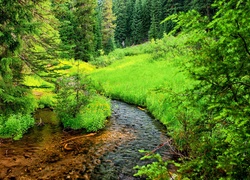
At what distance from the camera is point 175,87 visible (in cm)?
1565

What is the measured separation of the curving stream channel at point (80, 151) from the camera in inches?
295

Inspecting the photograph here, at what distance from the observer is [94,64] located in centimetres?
3988

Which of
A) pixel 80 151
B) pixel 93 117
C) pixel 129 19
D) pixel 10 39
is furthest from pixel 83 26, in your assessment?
pixel 129 19

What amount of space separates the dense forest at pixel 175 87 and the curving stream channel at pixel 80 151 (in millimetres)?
692

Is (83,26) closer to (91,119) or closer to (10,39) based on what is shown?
(91,119)

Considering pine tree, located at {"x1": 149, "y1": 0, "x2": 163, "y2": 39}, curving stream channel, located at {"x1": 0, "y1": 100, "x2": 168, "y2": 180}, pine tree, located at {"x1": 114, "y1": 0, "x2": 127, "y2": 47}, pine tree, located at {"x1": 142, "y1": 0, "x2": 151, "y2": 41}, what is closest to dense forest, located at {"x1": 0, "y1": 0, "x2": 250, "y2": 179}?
curving stream channel, located at {"x1": 0, "y1": 100, "x2": 168, "y2": 180}

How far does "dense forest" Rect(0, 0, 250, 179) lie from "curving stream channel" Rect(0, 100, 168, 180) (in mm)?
692

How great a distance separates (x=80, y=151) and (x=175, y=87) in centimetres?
872

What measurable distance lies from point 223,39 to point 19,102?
33.4 feet

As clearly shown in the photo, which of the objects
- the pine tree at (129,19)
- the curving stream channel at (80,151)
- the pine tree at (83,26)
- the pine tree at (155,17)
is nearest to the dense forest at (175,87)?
the curving stream channel at (80,151)

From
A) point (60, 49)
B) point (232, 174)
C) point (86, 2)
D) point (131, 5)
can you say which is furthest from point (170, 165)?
point (131, 5)

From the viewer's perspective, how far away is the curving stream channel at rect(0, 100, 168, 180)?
7496 millimetres

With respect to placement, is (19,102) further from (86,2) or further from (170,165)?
(86,2)

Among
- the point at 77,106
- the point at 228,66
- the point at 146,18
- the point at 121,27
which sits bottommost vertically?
the point at 77,106
